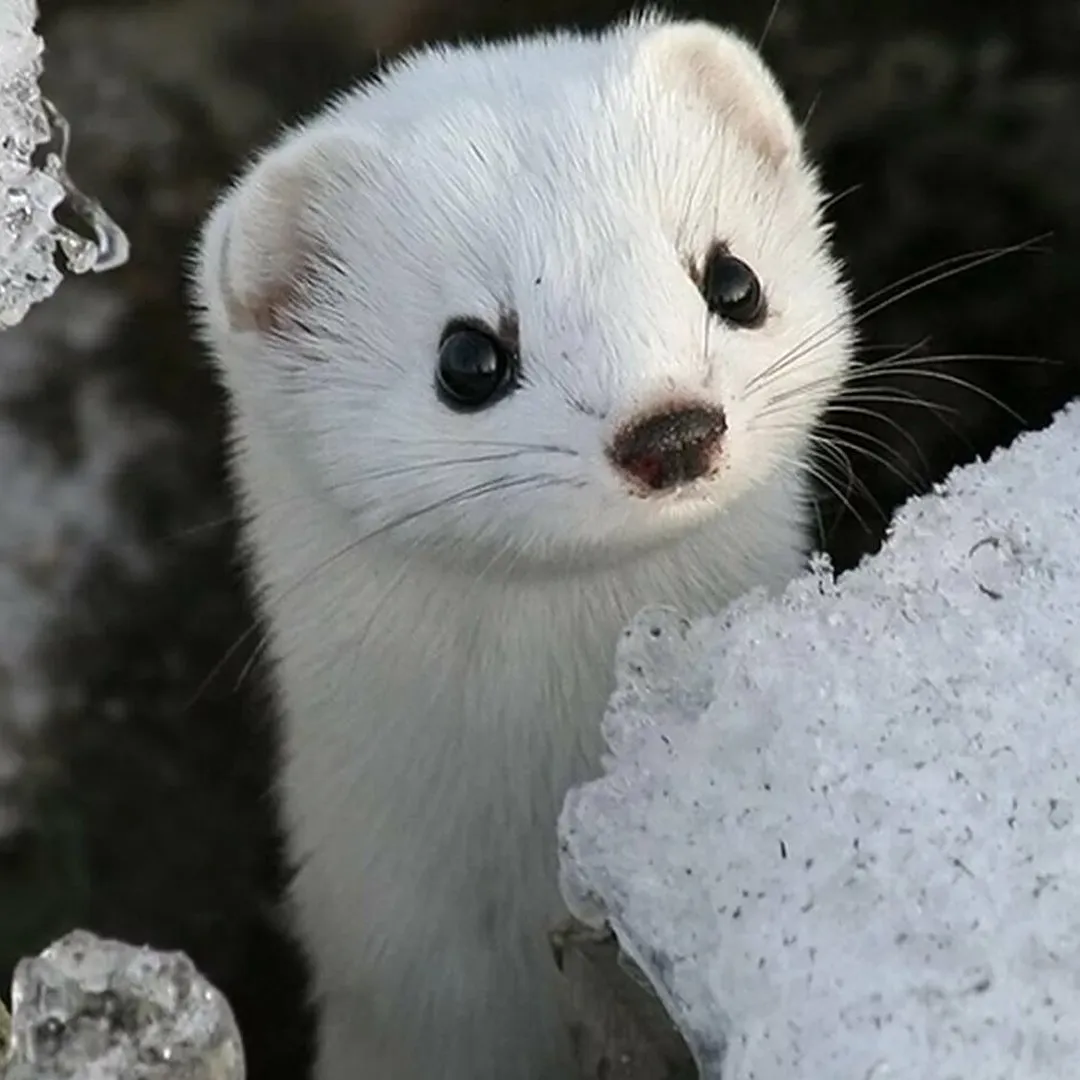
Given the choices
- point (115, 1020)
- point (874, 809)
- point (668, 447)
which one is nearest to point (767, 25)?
point (668, 447)

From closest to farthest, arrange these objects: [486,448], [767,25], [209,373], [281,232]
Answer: [486,448]
[281,232]
[767,25]
[209,373]

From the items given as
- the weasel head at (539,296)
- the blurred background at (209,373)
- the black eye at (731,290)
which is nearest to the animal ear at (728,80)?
the weasel head at (539,296)

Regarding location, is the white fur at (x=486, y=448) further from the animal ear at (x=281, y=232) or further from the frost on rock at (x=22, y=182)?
the frost on rock at (x=22, y=182)

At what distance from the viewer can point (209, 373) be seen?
2113mm

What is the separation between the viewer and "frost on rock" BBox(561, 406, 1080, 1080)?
2.87 ft

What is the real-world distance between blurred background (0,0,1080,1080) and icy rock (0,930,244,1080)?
830 millimetres

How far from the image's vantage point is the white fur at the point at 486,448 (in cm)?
116

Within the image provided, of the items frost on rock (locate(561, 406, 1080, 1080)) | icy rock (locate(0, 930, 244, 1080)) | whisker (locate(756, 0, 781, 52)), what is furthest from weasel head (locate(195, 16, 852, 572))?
icy rock (locate(0, 930, 244, 1080))

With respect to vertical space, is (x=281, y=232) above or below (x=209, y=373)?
above

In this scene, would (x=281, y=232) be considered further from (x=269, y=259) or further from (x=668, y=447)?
(x=668, y=447)

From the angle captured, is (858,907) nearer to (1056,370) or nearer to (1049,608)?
(1049,608)

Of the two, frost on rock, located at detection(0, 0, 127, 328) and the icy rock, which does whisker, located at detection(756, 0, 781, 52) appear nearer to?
frost on rock, located at detection(0, 0, 127, 328)

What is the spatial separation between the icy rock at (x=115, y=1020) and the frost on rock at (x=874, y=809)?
231 mm

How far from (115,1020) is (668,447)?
45 cm
